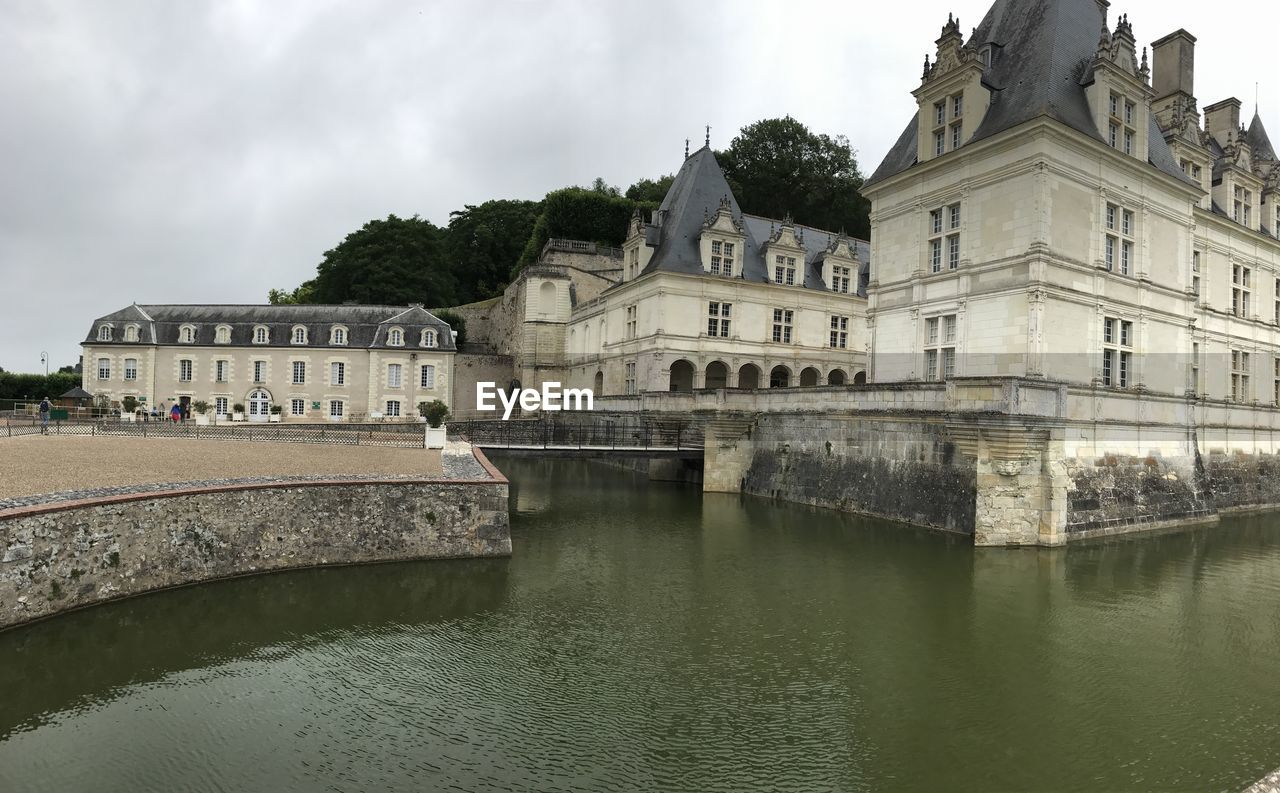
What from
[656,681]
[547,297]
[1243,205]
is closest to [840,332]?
[1243,205]

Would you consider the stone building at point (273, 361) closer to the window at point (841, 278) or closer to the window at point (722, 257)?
the window at point (722, 257)

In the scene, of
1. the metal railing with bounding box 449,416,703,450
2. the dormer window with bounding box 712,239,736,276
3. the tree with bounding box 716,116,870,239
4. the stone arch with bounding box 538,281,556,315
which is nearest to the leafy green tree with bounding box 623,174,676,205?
the tree with bounding box 716,116,870,239

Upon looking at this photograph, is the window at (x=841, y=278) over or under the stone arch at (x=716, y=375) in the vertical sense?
over

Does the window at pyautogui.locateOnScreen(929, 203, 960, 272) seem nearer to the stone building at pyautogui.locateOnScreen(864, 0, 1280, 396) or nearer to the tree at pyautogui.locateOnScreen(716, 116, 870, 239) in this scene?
the stone building at pyautogui.locateOnScreen(864, 0, 1280, 396)

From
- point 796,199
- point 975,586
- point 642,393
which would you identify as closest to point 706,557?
point 975,586

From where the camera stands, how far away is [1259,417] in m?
21.7

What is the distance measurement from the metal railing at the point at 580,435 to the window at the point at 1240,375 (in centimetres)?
1694

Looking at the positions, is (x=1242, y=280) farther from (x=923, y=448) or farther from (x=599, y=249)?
(x=599, y=249)

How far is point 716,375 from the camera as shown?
103 feet

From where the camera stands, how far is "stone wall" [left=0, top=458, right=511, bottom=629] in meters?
8.39

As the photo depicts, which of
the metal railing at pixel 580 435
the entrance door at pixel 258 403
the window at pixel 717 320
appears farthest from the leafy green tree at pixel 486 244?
the metal railing at pixel 580 435

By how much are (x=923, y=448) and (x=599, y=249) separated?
2577 centimetres

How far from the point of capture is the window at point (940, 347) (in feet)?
61.4

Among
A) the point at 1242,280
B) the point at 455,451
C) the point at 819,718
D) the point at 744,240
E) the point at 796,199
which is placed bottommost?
the point at 819,718
